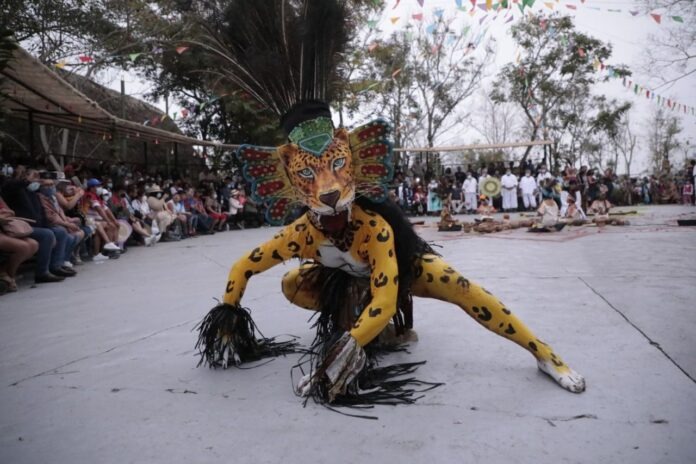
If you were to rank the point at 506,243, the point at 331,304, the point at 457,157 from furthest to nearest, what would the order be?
1. the point at 457,157
2. the point at 506,243
3. the point at 331,304

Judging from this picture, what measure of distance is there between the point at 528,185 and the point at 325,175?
17011 mm

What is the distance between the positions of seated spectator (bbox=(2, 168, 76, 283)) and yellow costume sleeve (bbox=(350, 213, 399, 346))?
4738 millimetres

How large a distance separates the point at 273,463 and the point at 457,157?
39552mm

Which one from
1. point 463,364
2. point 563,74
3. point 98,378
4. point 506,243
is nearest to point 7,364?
point 98,378

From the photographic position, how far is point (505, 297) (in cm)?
391

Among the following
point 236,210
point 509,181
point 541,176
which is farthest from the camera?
point 541,176

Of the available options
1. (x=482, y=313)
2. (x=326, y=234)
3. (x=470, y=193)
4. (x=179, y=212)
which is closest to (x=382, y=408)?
(x=482, y=313)

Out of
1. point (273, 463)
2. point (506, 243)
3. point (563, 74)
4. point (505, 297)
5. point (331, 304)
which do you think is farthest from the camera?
point (563, 74)

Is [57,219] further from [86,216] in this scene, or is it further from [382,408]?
[382,408]

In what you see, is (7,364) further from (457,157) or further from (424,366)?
(457,157)

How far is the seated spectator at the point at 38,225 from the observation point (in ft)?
18.2

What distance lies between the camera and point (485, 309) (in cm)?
242

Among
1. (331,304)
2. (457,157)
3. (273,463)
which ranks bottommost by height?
(273,463)

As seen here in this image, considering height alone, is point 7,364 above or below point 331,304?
below
